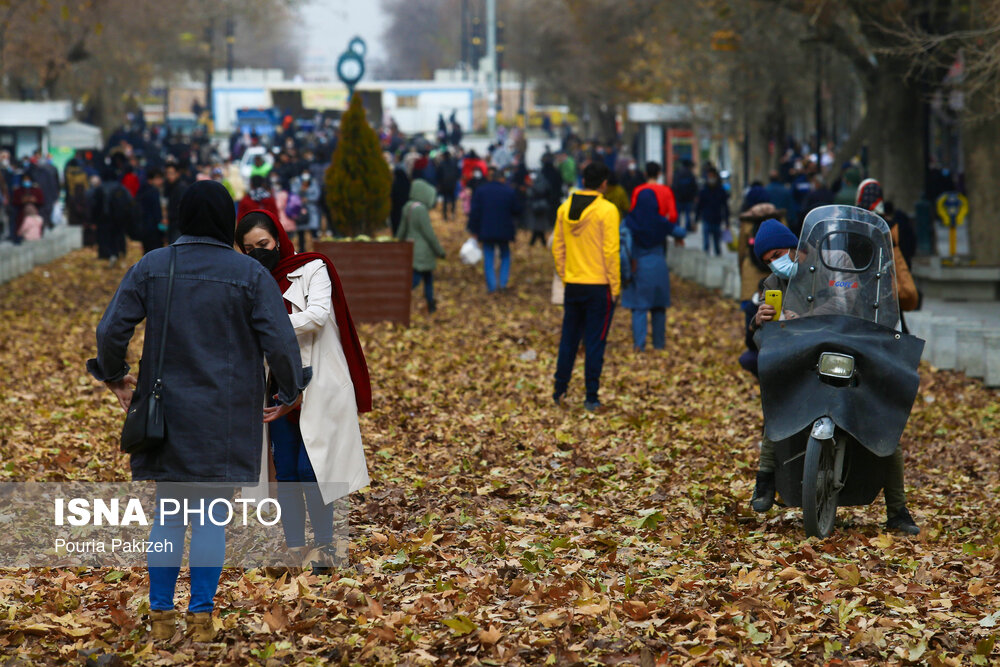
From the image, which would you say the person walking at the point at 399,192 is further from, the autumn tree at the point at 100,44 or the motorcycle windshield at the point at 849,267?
the motorcycle windshield at the point at 849,267

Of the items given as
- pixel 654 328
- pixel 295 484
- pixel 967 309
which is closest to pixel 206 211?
pixel 295 484

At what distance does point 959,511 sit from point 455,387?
567cm

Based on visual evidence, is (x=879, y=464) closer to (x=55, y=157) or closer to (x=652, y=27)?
(x=55, y=157)

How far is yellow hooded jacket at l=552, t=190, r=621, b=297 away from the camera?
11.9m

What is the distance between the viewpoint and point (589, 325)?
12.1m

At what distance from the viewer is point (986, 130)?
2177 centimetres

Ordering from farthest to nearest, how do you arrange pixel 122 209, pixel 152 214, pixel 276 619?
pixel 122 209 < pixel 152 214 < pixel 276 619

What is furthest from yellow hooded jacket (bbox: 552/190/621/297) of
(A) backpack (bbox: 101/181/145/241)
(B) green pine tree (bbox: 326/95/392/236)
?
(A) backpack (bbox: 101/181/145/241)

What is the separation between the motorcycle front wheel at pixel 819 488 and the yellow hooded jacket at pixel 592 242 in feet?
14.1

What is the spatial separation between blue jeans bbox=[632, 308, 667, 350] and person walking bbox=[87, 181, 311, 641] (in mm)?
10443

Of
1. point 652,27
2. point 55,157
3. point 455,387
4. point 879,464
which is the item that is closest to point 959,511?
point 879,464

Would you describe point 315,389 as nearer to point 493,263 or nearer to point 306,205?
point 493,263

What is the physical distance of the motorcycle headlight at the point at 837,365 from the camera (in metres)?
7.46

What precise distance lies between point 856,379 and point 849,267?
553 mm
